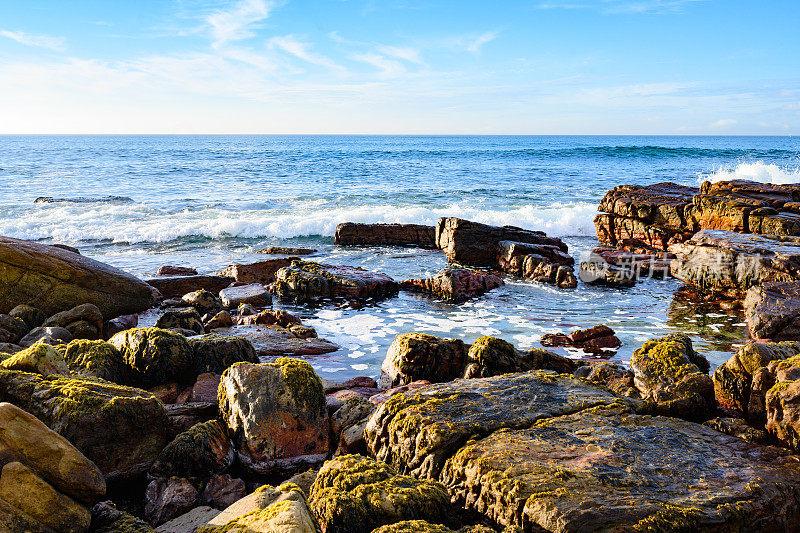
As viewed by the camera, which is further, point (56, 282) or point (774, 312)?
point (56, 282)

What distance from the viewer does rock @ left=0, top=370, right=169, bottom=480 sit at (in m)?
3.66

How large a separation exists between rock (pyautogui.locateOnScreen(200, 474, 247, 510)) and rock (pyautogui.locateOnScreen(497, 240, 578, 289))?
885 centimetres

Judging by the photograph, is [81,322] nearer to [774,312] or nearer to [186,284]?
[186,284]

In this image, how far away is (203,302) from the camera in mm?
9156

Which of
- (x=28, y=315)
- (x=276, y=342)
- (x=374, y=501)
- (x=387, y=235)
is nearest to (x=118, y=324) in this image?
(x=28, y=315)

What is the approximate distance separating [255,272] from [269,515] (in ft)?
32.0

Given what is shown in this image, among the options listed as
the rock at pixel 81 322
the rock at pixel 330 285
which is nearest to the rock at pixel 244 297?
the rock at pixel 330 285

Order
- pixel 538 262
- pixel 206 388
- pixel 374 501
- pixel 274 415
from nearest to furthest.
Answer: pixel 374 501
pixel 274 415
pixel 206 388
pixel 538 262

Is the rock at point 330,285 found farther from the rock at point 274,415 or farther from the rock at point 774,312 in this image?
the rock at point 774,312

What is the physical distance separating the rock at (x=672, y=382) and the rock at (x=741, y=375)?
0.45ft

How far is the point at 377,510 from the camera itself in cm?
277

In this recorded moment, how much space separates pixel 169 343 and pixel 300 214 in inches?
654

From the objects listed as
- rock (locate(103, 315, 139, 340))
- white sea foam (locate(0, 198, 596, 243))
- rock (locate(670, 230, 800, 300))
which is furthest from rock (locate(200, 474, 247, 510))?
white sea foam (locate(0, 198, 596, 243))

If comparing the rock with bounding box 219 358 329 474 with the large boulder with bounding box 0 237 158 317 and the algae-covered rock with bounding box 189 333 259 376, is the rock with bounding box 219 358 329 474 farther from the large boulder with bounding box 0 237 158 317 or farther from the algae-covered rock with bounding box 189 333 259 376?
the large boulder with bounding box 0 237 158 317
